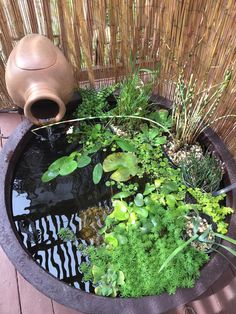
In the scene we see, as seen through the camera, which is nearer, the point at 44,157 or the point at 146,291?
the point at 146,291

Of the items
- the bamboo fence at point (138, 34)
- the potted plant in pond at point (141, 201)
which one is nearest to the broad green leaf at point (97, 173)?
the potted plant in pond at point (141, 201)

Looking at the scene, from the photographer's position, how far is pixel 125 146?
1.62m

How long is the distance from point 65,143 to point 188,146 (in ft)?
2.11

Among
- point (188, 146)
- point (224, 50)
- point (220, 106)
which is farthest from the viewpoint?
point (188, 146)

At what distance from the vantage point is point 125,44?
5.22ft

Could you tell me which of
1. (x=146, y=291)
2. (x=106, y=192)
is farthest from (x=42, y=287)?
(x=106, y=192)

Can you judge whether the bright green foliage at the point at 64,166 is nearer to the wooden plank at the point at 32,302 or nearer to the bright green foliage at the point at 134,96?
the bright green foliage at the point at 134,96

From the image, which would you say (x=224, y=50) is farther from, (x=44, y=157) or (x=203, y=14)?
(x=44, y=157)

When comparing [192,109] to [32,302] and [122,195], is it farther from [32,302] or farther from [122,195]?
[32,302]

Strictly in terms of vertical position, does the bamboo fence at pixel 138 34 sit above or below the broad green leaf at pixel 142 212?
above

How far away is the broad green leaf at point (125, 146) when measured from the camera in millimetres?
1614

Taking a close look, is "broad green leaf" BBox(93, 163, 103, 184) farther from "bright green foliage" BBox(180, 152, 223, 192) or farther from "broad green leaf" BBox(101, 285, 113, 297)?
"broad green leaf" BBox(101, 285, 113, 297)

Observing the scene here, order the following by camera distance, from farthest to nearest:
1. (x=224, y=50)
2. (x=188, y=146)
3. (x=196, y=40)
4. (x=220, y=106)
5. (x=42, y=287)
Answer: (x=188, y=146) < (x=220, y=106) < (x=196, y=40) < (x=224, y=50) < (x=42, y=287)

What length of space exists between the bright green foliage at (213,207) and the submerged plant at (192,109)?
0.28 m
